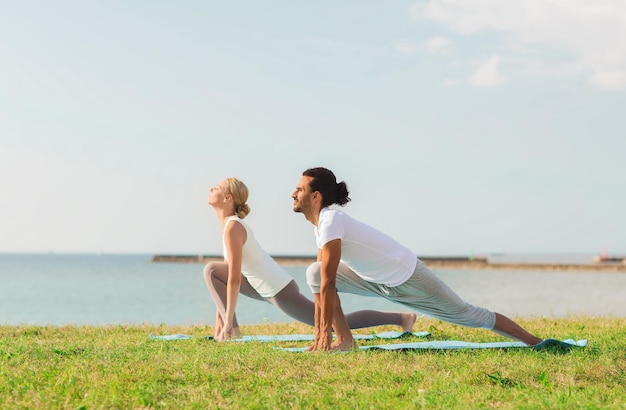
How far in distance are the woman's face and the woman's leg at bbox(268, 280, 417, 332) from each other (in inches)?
43.6

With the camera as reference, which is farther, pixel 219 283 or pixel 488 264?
pixel 488 264

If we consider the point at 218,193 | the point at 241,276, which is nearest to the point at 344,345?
the point at 241,276

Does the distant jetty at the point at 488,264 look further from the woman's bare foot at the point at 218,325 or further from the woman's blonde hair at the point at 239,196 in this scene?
the woman's blonde hair at the point at 239,196

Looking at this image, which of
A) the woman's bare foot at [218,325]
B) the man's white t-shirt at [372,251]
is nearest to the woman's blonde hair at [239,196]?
the woman's bare foot at [218,325]

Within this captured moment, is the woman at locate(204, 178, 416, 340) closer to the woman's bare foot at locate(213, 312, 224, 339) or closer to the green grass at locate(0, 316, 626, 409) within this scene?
the woman's bare foot at locate(213, 312, 224, 339)

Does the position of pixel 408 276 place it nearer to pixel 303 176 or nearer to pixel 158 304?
pixel 303 176

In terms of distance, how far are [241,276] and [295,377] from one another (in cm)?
266

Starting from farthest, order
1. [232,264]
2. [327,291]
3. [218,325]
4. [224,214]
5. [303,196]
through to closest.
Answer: [218,325]
[224,214]
[232,264]
[303,196]
[327,291]

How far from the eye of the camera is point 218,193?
7.27 m

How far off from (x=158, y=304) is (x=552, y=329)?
40947 millimetres

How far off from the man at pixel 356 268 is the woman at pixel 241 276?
40.7 inches

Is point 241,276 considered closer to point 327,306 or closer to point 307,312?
point 307,312

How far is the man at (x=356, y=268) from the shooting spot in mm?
5910

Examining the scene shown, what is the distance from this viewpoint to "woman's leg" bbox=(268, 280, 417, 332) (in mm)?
6996
